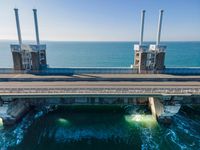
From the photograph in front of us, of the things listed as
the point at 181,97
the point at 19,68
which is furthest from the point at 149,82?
the point at 19,68

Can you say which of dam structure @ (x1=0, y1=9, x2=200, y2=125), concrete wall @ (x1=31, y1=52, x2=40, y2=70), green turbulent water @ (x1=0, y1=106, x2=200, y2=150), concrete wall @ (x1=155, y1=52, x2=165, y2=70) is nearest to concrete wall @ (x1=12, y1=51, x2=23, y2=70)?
dam structure @ (x1=0, y1=9, x2=200, y2=125)

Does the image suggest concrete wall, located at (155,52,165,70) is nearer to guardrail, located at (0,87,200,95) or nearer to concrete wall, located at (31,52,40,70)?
guardrail, located at (0,87,200,95)

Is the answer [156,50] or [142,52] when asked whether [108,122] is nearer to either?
[142,52]

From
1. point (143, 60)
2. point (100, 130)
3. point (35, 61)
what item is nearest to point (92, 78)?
point (100, 130)

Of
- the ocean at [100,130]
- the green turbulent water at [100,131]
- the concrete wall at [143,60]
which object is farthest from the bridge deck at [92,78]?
the green turbulent water at [100,131]

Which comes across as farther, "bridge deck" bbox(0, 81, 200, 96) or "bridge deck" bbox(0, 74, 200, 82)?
"bridge deck" bbox(0, 74, 200, 82)

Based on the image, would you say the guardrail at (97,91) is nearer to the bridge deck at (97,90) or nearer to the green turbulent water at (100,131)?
the bridge deck at (97,90)

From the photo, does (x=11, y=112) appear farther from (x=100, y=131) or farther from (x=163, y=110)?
(x=163, y=110)
